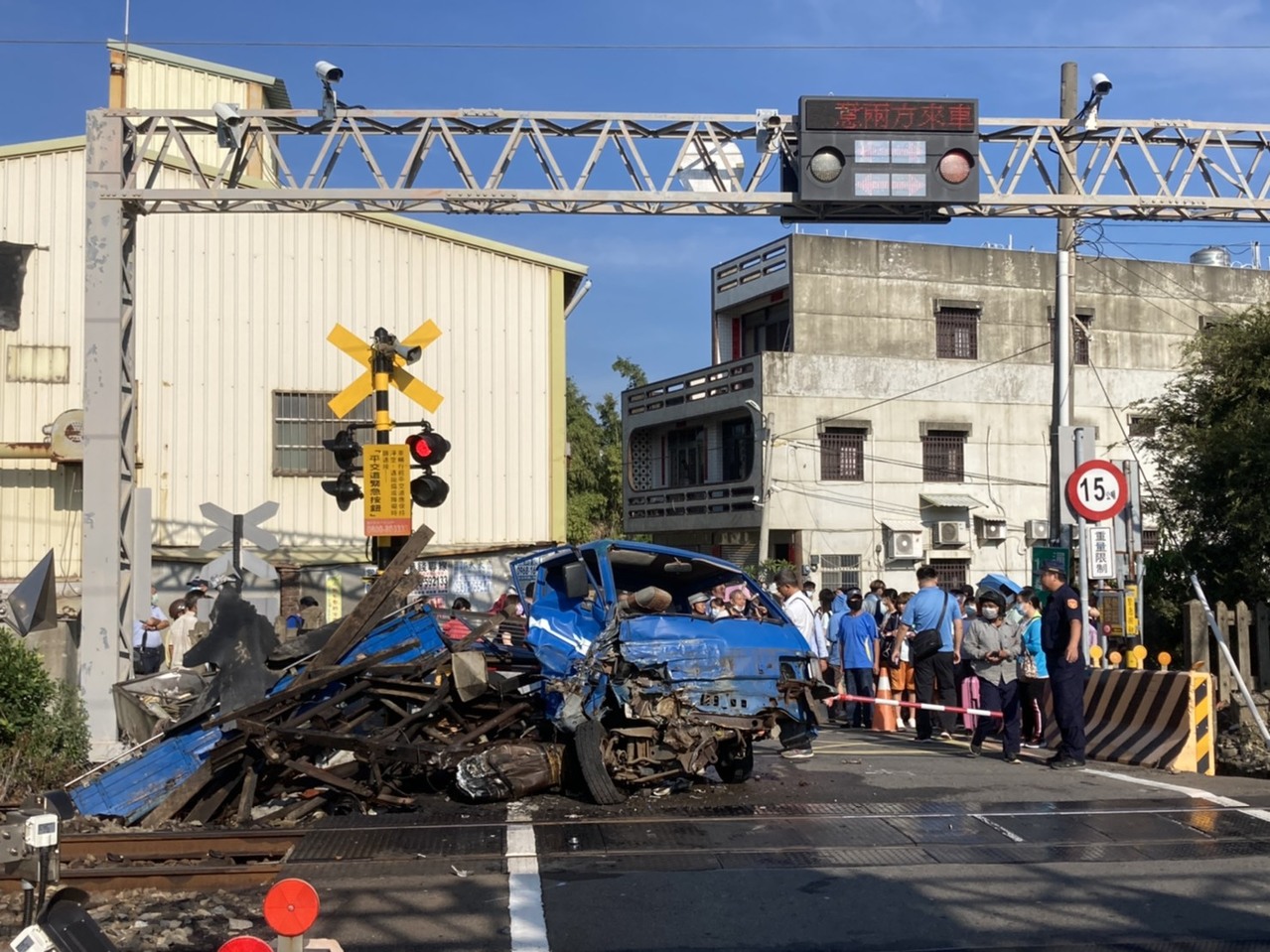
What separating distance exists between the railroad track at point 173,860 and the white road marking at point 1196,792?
668 cm

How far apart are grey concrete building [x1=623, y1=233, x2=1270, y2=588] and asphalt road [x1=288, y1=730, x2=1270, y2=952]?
22.8 metres

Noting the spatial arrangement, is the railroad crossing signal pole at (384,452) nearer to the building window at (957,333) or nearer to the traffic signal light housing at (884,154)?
the traffic signal light housing at (884,154)

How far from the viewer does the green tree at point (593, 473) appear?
159ft

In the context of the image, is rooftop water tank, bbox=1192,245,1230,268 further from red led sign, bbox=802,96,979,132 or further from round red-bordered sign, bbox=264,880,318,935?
round red-bordered sign, bbox=264,880,318,935

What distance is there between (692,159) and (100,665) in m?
7.93

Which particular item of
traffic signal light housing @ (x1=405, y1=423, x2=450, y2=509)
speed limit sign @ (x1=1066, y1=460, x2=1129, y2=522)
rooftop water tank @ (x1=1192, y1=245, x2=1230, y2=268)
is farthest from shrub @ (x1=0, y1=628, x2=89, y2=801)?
rooftop water tank @ (x1=1192, y1=245, x2=1230, y2=268)

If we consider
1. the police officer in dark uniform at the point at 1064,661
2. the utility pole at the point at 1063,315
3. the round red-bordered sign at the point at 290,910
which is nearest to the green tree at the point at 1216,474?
the utility pole at the point at 1063,315

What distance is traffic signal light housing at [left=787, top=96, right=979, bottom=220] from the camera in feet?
47.2

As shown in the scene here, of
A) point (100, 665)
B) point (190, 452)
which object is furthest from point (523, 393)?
point (100, 665)

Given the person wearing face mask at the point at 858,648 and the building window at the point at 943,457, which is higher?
the building window at the point at 943,457

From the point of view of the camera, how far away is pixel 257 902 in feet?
25.3

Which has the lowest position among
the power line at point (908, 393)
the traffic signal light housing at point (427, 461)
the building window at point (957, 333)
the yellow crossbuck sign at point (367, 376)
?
the traffic signal light housing at point (427, 461)

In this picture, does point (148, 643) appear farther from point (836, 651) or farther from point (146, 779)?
point (836, 651)

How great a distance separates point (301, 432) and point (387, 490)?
903 cm
